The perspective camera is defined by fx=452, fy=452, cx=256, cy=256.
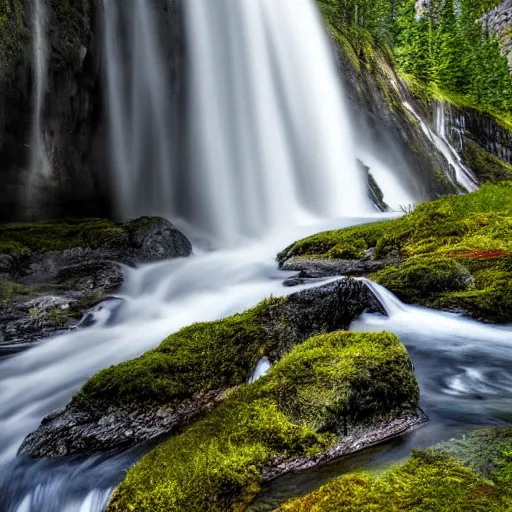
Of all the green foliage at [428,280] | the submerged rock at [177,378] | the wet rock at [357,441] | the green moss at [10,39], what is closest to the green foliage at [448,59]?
Result: the green moss at [10,39]

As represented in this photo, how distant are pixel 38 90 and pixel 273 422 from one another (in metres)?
8.54

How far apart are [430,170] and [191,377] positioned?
57.5ft

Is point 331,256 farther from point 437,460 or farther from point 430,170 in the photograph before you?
point 430,170

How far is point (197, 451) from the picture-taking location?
8.04 ft

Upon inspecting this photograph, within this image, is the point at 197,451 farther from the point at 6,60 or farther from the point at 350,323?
the point at 6,60

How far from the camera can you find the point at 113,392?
3.21 metres

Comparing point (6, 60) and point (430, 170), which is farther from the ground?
point (6, 60)

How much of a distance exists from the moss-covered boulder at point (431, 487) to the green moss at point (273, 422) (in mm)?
→ 351

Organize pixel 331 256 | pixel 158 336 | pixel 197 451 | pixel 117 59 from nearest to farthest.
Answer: pixel 197 451, pixel 158 336, pixel 331 256, pixel 117 59

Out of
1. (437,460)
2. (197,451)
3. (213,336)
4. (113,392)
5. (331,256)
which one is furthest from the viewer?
(331,256)

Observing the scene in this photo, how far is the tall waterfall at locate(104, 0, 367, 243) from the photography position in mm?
11609

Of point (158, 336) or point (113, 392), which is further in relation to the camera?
point (158, 336)

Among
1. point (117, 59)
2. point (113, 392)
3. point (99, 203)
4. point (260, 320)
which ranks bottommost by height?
point (113, 392)

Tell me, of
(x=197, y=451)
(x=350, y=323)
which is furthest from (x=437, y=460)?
(x=350, y=323)
